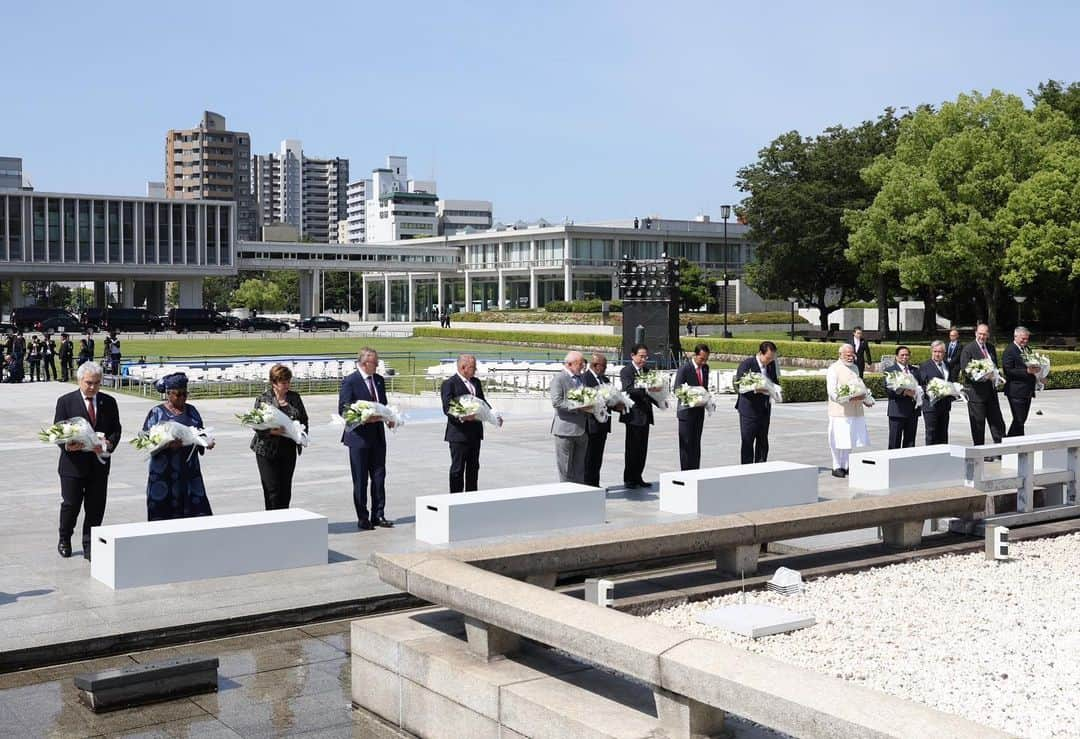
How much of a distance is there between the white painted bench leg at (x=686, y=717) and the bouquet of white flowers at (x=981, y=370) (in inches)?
502

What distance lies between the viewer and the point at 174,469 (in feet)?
33.7

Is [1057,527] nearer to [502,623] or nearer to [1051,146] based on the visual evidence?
[502,623]

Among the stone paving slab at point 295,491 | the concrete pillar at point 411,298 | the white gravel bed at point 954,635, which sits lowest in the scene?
the stone paving slab at point 295,491

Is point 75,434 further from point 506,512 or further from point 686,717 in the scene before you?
point 686,717

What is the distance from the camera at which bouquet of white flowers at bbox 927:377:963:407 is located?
1602cm

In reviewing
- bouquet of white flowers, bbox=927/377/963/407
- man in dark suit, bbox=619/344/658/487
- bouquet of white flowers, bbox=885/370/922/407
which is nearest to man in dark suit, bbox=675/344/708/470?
man in dark suit, bbox=619/344/658/487

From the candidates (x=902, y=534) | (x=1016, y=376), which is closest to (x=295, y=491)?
(x=902, y=534)

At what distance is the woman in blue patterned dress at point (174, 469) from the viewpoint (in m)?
10.2

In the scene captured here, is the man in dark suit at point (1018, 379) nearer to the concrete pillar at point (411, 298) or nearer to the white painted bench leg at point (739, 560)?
the white painted bench leg at point (739, 560)

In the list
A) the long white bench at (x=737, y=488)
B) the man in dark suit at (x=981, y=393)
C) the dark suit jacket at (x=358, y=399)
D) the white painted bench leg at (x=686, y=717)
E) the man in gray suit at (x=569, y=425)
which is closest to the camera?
the white painted bench leg at (x=686, y=717)

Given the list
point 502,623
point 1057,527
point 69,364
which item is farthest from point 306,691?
point 69,364

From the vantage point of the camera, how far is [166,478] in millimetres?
10258

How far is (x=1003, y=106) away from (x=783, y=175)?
16181mm

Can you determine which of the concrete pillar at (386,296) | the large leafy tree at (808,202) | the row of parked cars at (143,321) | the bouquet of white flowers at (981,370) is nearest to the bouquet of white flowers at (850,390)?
the bouquet of white flowers at (981,370)
